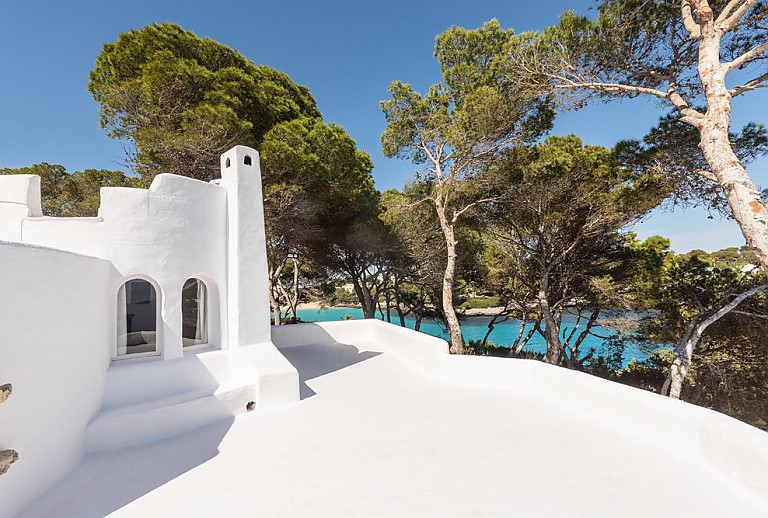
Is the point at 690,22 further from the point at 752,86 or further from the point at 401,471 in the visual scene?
the point at 401,471

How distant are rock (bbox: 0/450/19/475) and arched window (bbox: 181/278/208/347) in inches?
151

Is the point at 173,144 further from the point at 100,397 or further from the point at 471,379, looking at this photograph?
the point at 471,379

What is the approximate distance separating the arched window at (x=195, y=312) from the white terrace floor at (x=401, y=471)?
7.12 feet

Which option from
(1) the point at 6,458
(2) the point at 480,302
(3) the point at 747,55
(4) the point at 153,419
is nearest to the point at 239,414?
(4) the point at 153,419

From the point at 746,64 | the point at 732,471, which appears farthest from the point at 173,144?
Answer: the point at 746,64

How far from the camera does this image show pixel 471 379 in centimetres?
691

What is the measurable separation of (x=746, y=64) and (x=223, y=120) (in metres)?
14.5

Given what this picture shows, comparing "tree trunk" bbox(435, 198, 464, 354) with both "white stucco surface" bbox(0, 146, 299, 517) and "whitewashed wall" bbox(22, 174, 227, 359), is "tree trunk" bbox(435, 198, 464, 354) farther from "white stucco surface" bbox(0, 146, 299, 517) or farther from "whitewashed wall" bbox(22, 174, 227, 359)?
"whitewashed wall" bbox(22, 174, 227, 359)

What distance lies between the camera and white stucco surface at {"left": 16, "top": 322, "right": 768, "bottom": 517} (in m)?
3.20

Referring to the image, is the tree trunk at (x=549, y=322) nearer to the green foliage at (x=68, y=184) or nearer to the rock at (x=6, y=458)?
the rock at (x=6, y=458)

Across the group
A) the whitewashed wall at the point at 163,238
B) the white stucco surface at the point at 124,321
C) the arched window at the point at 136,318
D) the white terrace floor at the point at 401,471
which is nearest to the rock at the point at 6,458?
the white stucco surface at the point at 124,321

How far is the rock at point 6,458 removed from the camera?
2635 mm

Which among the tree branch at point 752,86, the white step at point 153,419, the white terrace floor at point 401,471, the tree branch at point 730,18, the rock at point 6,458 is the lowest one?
the white terrace floor at point 401,471

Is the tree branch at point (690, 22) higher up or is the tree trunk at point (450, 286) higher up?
the tree branch at point (690, 22)
